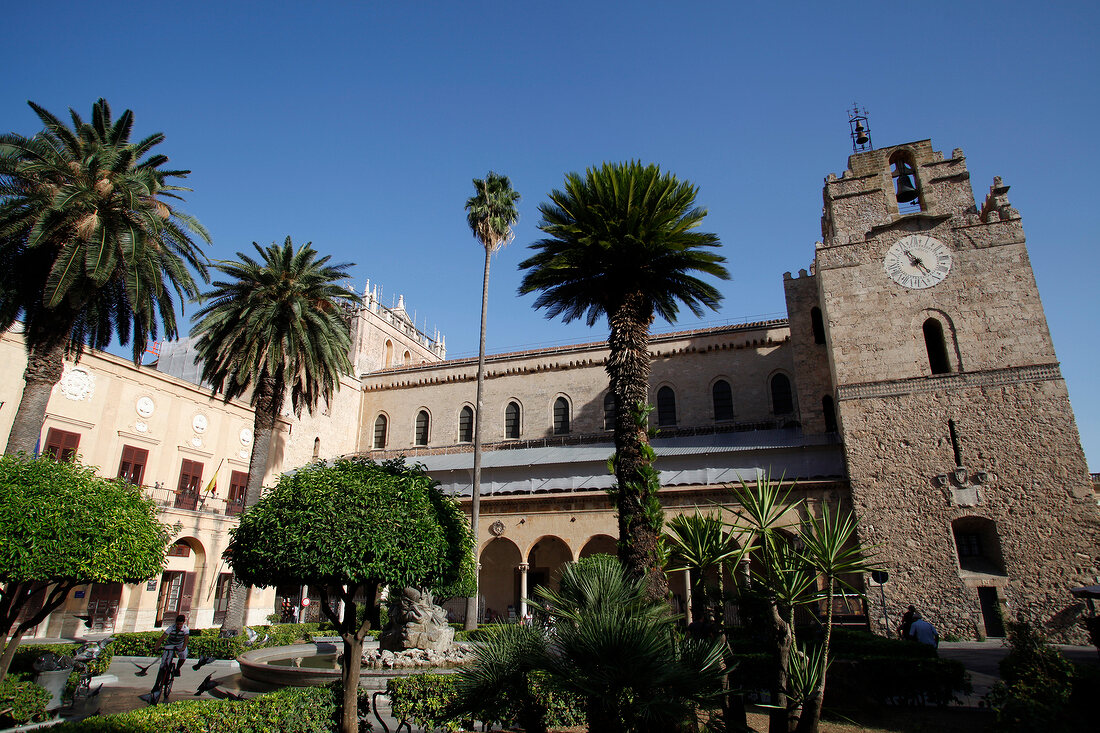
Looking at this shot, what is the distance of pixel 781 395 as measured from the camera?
28812 mm

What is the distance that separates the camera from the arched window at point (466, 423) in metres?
34.2

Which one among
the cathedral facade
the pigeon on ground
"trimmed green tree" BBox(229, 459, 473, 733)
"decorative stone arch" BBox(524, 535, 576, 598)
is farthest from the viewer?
"decorative stone arch" BBox(524, 535, 576, 598)

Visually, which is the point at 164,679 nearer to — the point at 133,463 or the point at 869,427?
the point at 133,463

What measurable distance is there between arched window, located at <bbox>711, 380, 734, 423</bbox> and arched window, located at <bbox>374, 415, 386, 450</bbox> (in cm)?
1826

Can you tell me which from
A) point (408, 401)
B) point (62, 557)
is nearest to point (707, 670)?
point (62, 557)

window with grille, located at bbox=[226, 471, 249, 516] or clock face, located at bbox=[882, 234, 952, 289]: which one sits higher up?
clock face, located at bbox=[882, 234, 952, 289]

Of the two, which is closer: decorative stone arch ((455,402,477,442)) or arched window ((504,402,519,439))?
arched window ((504,402,519,439))

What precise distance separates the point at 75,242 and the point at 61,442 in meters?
12.0

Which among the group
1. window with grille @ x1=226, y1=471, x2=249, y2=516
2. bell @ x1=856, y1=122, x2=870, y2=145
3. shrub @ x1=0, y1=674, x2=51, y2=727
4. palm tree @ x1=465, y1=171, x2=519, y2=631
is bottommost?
shrub @ x1=0, y1=674, x2=51, y2=727

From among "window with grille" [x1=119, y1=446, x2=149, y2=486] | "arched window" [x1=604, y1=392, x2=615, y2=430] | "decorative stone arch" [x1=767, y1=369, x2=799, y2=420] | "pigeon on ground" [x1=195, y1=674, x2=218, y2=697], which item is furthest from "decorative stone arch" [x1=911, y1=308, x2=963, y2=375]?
"window with grille" [x1=119, y1=446, x2=149, y2=486]

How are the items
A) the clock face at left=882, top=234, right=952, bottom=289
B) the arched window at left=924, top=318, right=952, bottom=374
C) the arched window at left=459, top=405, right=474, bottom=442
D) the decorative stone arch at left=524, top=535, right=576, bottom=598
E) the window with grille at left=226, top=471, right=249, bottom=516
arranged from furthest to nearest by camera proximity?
the arched window at left=459, top=405, right=474, bottom=442 → the window with grille at left=226, top=471, right=249, bottom=516 → the decorative stone arch at left=524, top=535, right=576, bottom=598 → the clock face at left=882, top=234, right=952, bottom=289 → the arched window at left=924, top=318, right=952, bottom=374

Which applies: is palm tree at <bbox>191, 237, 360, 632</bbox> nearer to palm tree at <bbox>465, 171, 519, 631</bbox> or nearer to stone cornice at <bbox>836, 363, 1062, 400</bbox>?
palm tree at <bbox>465, 171, 519, 631</bbox>

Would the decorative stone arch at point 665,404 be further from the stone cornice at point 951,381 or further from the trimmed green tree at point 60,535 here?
the trimmed green tree at point 60,535

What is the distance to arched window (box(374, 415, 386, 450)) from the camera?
36.1 meters
